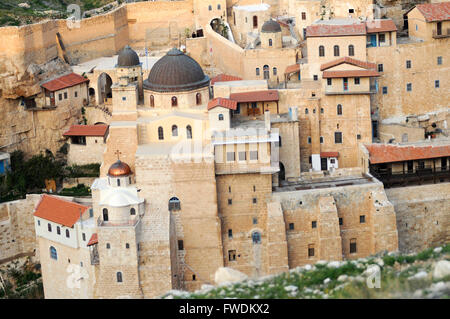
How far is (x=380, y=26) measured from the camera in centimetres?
6431

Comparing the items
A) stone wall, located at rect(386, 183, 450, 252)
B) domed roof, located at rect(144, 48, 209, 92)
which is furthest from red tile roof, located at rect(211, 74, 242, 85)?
stone wall, located at rect(386, 183, 450, 252)

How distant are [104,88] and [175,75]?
42.8 feet

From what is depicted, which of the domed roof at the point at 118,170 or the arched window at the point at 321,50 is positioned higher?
the arched window at the point at 321,50

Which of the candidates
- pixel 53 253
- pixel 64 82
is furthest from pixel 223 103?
pixel 64 82

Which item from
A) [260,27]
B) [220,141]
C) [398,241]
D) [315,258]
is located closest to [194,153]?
[220,141]

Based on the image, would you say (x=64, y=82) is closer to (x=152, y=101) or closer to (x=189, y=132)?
(x=152, y=101)

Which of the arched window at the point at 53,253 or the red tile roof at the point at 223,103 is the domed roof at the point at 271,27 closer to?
the red tile roof at the point at 223,103

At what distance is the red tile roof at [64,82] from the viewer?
6800 cm

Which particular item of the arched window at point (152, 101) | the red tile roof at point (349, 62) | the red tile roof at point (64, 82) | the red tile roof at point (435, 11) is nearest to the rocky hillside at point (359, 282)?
the arched window at point (152, 101)

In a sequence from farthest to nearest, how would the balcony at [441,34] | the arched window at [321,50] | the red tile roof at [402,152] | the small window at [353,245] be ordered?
the balcony at [441,34] → the arched window at [321,50] → the red tile roof at [402,152] → the small window at [353,245]

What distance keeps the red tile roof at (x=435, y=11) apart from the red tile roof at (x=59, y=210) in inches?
926

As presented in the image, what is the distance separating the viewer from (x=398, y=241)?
2375 inches

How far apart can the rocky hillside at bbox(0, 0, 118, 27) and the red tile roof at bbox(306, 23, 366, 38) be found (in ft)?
66.6

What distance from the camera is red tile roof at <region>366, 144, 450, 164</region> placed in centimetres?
6078
